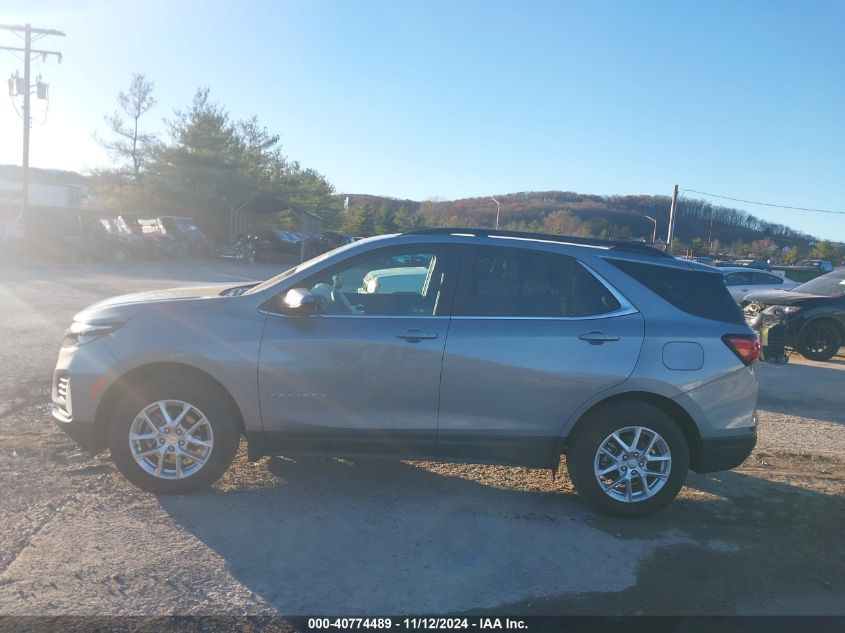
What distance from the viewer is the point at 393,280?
237 inches

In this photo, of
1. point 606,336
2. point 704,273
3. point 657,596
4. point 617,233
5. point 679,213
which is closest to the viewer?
point 657,596

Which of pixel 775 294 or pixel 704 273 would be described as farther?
pixel 775 294

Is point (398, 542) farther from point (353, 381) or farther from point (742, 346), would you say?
point (742, 346)

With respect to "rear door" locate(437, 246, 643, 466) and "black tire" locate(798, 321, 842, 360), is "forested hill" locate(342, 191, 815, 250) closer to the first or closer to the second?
"black tire" locate(798, 321, 842, 360)

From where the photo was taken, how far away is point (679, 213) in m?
44.7

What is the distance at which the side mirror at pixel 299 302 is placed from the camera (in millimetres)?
4613

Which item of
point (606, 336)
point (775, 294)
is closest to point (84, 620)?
point (606, 336)

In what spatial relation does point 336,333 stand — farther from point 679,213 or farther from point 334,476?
point 679,213

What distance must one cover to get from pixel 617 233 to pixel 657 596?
18447mm

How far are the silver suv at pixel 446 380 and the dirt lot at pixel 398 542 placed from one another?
0.36 metres

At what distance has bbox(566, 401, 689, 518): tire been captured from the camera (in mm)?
4703

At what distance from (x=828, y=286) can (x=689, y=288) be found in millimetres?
10168

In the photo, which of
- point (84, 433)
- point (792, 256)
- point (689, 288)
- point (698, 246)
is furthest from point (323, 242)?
point (792, 256)

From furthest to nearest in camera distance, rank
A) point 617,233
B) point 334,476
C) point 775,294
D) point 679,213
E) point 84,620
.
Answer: point 679,213
point 617,233
point 775,294
point 334,476
point 84,620
